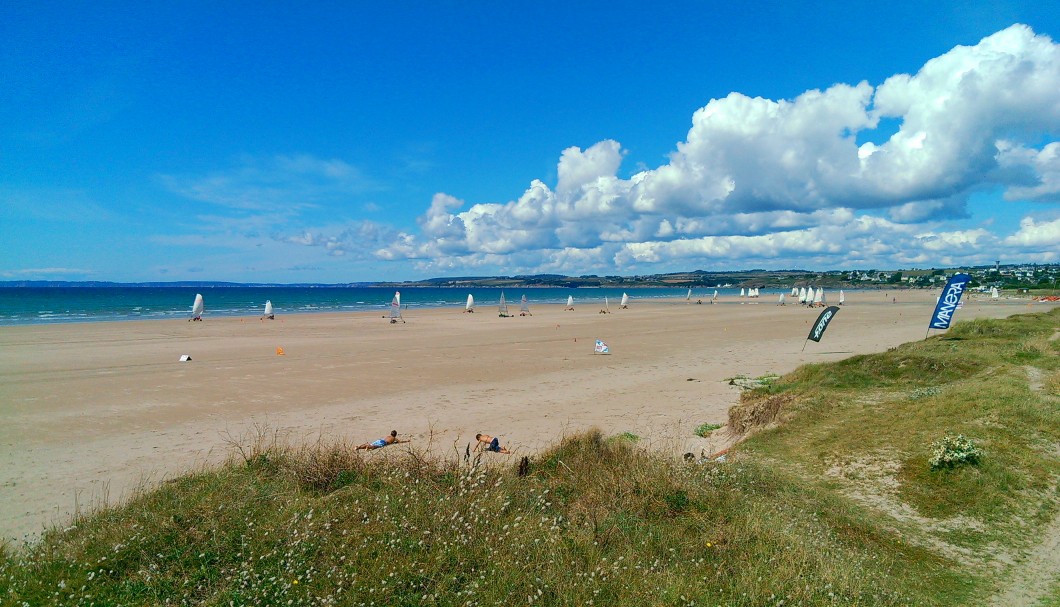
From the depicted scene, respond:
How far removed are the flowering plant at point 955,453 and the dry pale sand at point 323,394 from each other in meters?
2.87

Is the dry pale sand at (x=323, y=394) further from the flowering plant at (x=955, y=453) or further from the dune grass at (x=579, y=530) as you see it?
the flowering plant at (x=955, y=453)

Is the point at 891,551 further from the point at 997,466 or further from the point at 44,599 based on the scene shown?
the point at 44,599

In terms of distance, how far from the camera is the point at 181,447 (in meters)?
9.80

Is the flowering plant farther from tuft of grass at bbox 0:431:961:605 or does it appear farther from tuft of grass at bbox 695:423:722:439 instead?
tuft of grass at bbox 695:423:722:439

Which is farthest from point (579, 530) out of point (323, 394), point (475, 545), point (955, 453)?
point (323, 394)

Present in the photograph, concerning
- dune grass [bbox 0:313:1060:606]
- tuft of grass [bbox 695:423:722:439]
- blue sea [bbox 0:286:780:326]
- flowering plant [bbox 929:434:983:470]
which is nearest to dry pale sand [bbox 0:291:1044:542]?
tuft of grass [bbox 695:423:722:439]

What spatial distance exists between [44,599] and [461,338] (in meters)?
25.4

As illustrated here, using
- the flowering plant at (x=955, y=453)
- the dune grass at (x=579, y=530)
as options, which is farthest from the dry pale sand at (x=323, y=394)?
the flowering plant at (x=955, y=453)

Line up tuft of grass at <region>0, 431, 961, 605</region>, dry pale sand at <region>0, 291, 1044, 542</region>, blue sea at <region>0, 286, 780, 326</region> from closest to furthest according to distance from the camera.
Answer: tuft of grass at <region>0, 431, 961, 605</region> < dry pale sand at <region>0, 291, 1044, 542</region> < blue sea at <region>0, 286, 780, 326</region>

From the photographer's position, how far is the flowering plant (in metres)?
6.20

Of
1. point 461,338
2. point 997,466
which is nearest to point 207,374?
point 461,338

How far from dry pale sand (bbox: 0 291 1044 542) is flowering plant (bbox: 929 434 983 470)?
287 centimetres

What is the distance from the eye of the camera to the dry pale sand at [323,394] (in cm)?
906

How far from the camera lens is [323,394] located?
14.6 meters
